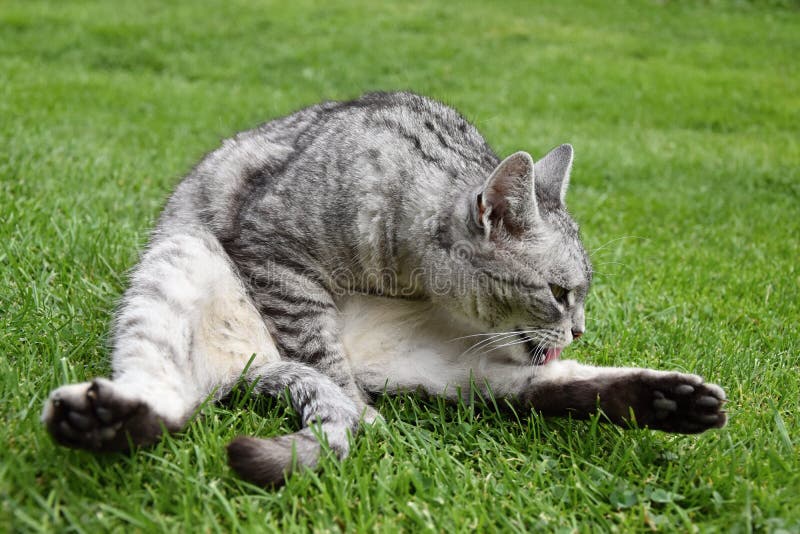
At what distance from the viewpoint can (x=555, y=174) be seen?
9.73 ft

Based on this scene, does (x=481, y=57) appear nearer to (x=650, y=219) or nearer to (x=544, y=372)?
(x=650, y=219)

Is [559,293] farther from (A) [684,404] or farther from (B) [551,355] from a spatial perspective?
(A) [684,404]

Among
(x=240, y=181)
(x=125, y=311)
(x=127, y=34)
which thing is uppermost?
(x=127, y=34)

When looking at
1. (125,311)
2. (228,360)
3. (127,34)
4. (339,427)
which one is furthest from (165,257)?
(127,34)

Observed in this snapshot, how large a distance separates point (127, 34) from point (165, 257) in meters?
8.72

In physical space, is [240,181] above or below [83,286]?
above

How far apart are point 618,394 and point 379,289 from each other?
3.39 ft

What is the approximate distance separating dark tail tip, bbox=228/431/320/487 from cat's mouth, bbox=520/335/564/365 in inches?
40.6

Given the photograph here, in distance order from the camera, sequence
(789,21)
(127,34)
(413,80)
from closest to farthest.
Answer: (413,80), (127,34), (789,21)

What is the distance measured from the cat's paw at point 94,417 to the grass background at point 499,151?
7 centimetres

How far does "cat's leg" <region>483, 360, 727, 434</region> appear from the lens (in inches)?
83.8

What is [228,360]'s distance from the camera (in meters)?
2.44

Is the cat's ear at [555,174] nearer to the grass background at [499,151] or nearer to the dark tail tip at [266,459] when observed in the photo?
the grass background at [499,151]

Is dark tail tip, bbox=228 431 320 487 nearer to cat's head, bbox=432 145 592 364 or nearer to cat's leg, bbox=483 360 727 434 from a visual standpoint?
cat's leg, bbox=483 360 727 434
